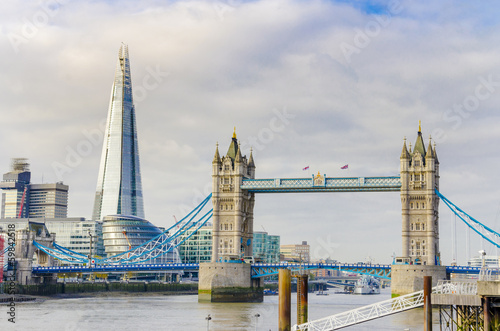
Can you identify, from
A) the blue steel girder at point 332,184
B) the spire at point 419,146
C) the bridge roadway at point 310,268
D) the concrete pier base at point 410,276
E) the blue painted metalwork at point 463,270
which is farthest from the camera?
the blue steel girder at point 332,184

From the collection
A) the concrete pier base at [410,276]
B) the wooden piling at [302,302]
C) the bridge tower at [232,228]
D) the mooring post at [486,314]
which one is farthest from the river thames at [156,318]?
the mooring post at [486,314]

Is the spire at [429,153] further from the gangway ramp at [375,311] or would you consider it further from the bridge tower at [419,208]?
the gangway ramp at [375,311]

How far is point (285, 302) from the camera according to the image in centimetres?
5019

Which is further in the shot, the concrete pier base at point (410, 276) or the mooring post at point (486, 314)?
the concrete pier base at point (410, 276)

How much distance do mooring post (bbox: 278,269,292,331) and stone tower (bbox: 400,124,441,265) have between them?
5686 centimetres

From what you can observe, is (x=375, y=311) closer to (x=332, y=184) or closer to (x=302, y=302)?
(x=302, y=302)

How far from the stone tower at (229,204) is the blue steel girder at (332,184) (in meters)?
3.47

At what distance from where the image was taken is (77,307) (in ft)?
312

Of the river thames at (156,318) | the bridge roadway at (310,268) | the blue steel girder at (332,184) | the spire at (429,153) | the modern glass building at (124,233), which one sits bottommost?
the river thames at (156,318)

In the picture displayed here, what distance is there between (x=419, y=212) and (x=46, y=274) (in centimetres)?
6279

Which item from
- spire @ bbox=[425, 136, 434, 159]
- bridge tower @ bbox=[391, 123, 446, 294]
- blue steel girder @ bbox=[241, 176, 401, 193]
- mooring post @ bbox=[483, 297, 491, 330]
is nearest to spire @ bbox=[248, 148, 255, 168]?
blue steel girder @ bbox=[241, 176, 401, 193]

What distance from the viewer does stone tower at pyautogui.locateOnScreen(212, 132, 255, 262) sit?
11225 cm

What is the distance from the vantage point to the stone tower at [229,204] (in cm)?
11225

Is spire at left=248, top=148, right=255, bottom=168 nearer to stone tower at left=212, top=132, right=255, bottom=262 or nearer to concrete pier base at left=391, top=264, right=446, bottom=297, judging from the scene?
stone tower at left=212, top=132, right=255, bottom=262
